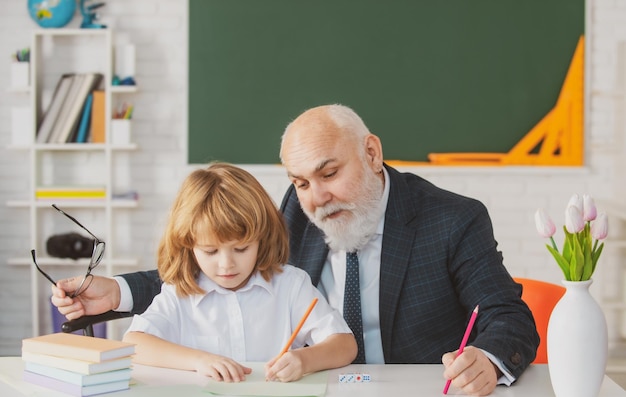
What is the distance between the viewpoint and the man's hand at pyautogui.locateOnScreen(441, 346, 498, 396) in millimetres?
1703

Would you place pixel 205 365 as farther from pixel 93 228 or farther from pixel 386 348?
pixel 93 228

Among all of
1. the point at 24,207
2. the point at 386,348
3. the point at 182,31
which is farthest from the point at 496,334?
the point at 24,207

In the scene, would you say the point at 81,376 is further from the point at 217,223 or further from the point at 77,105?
the point at 77,105

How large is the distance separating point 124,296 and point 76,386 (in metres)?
0.65

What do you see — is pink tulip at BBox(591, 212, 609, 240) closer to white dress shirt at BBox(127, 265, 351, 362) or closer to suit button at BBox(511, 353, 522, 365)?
suit button at BBox(511, 353, 522, 365)

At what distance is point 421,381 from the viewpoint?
180 cm

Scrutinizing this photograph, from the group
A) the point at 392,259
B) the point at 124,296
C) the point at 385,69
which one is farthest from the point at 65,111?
the point at 392,259

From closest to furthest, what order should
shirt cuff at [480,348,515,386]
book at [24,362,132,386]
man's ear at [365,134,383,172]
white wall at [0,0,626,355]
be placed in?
book at [24,362,132,386], shirt cuff at [480,348,515,386], man's ear at [365,134,383,172], white wall at [0,0,626,355]

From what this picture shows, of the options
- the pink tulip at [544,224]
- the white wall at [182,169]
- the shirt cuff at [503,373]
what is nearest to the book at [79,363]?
the shirt cuff at [503,373]

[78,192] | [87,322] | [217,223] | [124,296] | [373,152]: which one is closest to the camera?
[217,223]

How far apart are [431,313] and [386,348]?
154 millimetres

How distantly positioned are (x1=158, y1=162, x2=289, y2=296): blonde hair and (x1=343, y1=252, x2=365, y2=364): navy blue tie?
374mm

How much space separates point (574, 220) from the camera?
1578 millimetres

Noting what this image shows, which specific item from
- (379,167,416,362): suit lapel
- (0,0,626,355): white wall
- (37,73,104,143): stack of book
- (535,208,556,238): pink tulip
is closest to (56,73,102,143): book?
(37,73,104,143): stack of book
